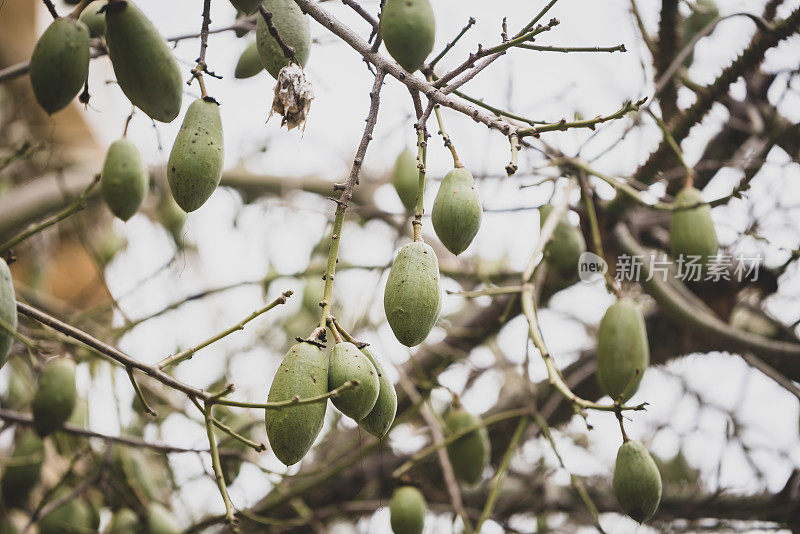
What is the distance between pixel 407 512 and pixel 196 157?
86cm

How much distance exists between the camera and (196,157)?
0.90 m

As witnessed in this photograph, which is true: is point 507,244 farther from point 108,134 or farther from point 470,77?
point 108,134

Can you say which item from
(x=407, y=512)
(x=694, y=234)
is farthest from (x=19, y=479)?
(x=694, y=234)

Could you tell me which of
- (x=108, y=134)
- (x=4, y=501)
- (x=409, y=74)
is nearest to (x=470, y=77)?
(x=409, y=74)

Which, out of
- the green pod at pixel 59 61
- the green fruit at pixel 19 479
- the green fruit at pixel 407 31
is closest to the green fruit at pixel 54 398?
the green fruit at pixel 19 479

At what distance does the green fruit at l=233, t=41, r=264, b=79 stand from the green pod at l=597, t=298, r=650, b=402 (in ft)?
2.56

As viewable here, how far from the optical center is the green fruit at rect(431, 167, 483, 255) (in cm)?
91

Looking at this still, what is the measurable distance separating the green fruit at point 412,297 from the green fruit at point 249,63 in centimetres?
50

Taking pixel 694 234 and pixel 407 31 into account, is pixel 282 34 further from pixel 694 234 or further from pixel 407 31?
pixel 694 234

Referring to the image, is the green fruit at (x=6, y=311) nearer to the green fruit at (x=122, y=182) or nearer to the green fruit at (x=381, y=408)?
the green fruit at (x=122, y=182)

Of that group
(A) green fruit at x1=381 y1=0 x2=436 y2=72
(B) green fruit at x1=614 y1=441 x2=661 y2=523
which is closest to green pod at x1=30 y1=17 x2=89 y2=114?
(A) green fruit at x1=381 y1=0 x2=436 y2=72

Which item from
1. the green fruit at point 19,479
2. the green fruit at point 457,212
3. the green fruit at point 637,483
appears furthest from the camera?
the green fruit at point 19,479

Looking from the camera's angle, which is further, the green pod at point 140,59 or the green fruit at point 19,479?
the green fruit at point 19,479

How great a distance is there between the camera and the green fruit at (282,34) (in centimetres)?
97
